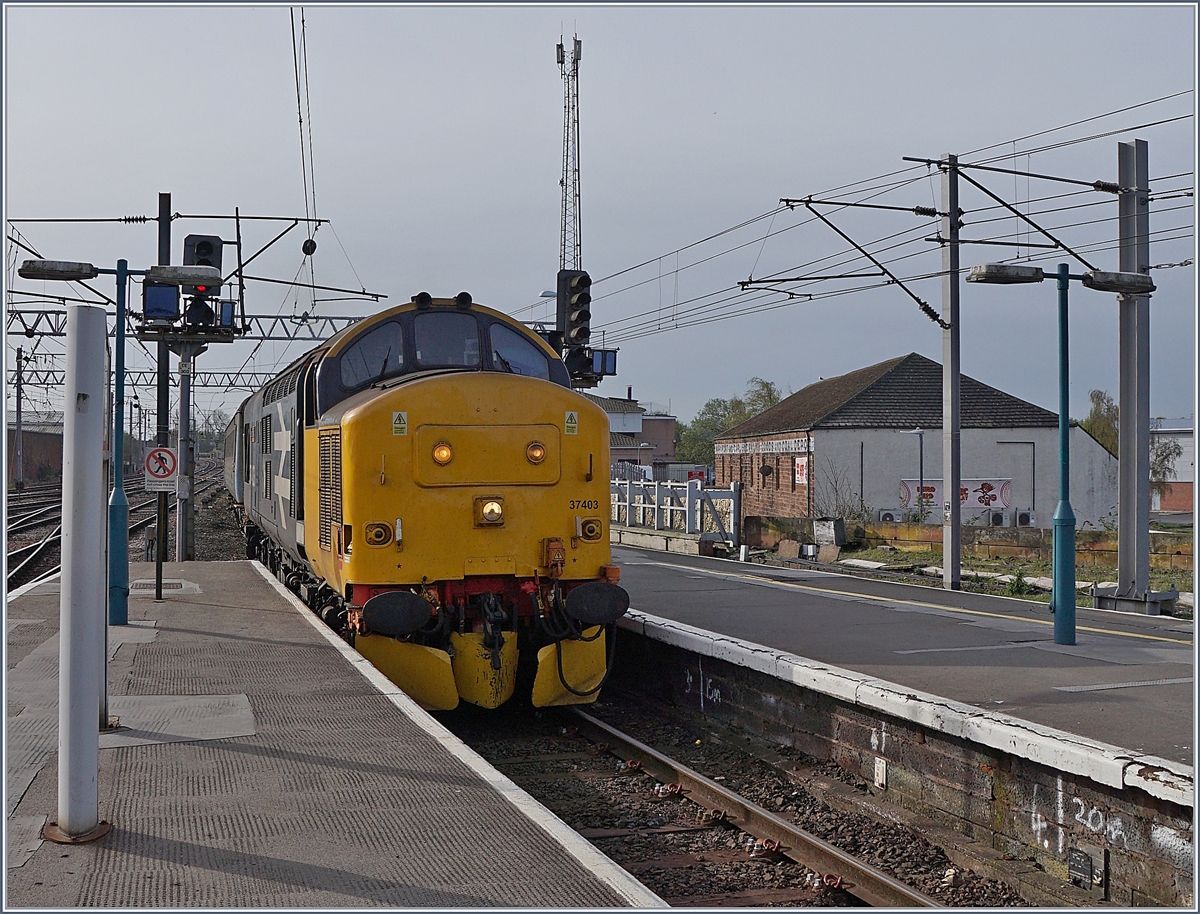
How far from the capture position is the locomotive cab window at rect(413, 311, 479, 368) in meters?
10.5

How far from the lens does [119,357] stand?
1360 cm

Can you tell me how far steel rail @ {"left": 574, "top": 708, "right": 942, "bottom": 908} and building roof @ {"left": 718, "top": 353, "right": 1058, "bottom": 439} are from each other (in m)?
29.2

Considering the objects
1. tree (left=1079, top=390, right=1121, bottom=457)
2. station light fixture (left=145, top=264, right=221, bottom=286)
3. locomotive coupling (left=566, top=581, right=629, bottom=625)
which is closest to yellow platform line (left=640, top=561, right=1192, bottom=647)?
locomotive coupling (left=566, top=581, right=629, bottom=625)

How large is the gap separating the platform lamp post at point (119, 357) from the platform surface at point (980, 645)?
636 cm

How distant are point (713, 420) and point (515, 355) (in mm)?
112764

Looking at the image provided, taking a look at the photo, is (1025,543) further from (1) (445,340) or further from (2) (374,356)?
(2) (374,356)

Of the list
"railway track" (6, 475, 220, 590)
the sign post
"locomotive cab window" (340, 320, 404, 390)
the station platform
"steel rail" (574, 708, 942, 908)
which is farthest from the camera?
"railway track" (6, 475, 220, 590)

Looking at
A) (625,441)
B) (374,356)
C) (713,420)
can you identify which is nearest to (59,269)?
(374,356)

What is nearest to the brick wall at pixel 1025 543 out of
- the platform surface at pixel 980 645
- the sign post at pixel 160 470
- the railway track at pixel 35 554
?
the platform surface at pixel 980 645

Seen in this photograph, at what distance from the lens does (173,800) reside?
565 cm

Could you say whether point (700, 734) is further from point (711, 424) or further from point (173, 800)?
Result: point (711, 424)

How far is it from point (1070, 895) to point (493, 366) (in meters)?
6.58

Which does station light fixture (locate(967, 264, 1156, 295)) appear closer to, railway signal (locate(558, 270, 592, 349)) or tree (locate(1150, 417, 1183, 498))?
railway signal (locate(558, 270, 592, 349))

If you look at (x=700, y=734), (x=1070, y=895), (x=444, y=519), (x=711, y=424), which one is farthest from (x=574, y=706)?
(x=711, y=424)
